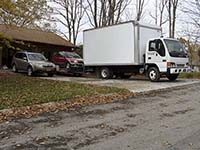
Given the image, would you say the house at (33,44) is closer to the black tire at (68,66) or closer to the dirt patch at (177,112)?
→ the black tire at (68,66)

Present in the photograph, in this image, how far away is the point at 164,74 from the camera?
19.0 meters

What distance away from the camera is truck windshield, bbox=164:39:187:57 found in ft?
61.2

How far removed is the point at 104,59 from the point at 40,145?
628 inches

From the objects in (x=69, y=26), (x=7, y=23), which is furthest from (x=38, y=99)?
(x=69, y=26)

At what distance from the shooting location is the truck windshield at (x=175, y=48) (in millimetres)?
18656

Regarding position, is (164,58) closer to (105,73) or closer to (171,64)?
(171,64)

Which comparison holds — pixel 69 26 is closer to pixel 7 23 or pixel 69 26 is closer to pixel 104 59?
pixel 104 59

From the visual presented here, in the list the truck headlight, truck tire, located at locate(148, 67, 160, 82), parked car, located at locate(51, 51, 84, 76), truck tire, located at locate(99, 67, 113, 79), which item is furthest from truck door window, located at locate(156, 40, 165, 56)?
parked car, located at locate(51, 51, 84, 76)

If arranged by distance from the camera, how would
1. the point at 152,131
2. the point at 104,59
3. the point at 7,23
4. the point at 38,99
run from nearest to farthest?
the point at 152,131, the point at 38,99, the point at 7,23, the point at 104,59

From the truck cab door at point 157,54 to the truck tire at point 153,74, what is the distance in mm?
321

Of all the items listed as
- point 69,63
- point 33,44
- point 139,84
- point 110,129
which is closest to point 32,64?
point 69,63

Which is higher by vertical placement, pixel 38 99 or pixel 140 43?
pixel 140 43

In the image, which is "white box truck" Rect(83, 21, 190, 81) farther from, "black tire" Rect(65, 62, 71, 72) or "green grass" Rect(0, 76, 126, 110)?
"green grass" Rect(0, 76, 126, 110)

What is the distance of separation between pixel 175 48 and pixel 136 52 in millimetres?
2248
